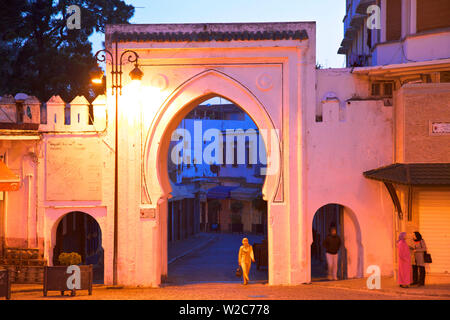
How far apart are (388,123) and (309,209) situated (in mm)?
2794

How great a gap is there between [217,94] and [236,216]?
73.0 ft

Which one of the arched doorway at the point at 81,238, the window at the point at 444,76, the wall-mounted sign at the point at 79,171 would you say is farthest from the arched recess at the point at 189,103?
the window at the point at 444,76

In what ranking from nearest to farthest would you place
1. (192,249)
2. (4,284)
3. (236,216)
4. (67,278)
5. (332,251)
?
(4,284), (67,278), (332,251), (192,249), (236,216)

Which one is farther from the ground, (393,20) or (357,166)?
(393,20)

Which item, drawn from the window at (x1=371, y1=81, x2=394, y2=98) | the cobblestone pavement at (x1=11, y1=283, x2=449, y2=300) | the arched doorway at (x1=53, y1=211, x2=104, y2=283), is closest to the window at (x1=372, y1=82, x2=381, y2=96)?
the window at (x1=371, y1=81, x2=394, y2=98)

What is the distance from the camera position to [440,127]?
13.6 metres

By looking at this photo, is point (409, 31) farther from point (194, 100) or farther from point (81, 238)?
point (81, 238)

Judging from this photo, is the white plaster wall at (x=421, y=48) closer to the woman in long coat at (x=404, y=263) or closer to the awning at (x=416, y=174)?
the awning at (x=416, y=174)

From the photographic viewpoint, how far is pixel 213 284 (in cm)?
1505

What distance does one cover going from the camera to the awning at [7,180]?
14047 millimetres

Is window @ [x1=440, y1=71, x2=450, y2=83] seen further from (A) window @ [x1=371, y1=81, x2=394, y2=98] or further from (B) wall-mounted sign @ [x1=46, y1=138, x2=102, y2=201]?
(B) wall-mounted sign @ [x1=46, y1=138, x2=102, y2=201]

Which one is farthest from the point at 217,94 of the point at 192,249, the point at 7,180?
the point at 192,249

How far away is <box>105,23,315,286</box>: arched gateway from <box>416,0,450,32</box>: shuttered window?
3.18m

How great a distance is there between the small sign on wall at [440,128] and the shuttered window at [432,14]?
3.20 metres
